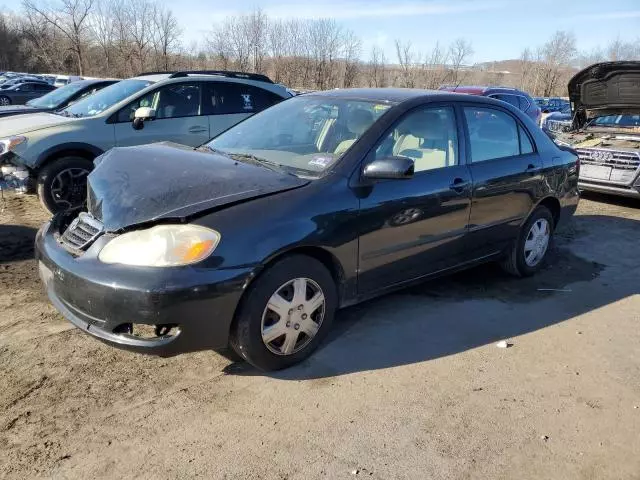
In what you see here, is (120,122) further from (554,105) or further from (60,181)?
(554,105)

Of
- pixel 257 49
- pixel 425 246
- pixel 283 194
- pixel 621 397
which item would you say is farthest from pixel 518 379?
pixel 257 49

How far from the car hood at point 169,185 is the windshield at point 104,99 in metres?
3.87

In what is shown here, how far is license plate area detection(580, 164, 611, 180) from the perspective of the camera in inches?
328

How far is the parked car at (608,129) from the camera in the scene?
26.7 ft

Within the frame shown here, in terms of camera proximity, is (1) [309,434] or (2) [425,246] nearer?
(1) [309,434]

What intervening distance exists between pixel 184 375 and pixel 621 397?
2.63 m

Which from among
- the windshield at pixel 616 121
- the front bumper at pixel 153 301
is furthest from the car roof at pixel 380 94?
the windshield at pixel 616 121

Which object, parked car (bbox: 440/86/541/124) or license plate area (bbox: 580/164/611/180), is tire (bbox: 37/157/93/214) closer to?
license plate area (bbox: 580/164/611/180)

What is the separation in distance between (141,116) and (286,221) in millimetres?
4413

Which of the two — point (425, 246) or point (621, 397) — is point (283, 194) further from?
point (621, 397)

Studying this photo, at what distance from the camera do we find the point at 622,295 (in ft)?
16.0

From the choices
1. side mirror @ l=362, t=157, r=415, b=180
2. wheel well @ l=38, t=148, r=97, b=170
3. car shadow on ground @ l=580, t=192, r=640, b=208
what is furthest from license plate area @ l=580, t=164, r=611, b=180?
wheel well @ l=38, t=148, r=97, b=170

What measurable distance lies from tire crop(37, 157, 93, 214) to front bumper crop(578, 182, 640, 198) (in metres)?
7.36

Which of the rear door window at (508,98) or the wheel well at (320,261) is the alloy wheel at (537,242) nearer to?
the wheel well at (320,261)
